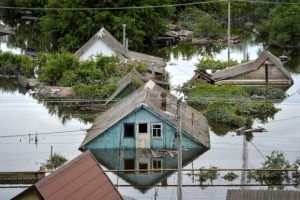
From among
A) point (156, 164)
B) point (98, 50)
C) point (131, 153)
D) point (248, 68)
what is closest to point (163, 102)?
point (131, 153)

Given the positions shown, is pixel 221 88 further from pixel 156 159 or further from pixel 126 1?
pixel 126 1

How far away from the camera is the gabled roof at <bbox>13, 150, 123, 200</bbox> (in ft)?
61.3

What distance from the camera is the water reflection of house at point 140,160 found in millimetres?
28719

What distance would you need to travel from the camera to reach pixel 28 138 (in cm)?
3431

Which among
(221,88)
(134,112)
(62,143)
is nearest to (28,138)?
(62,143)

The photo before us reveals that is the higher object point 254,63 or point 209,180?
point 254,63

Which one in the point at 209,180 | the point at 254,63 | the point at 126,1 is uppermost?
the point at 126,1

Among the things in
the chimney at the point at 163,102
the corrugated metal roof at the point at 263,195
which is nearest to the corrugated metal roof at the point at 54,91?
the chimney at the point at 163,102

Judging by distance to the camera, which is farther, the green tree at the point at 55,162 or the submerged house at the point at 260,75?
the submerged house at the point at 260,75

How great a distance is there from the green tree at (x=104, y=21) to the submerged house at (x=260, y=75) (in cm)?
1386

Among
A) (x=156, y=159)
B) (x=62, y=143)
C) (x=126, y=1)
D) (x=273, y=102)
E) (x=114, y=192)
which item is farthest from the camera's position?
(x=126, y=1)

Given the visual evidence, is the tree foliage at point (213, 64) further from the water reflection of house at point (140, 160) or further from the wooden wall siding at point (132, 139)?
the water reflection of house at point (140, 160)

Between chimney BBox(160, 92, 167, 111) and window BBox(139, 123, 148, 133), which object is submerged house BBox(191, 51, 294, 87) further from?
window BBox(139, 123, 148, 133)

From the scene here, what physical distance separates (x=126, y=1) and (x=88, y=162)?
40.9 m
